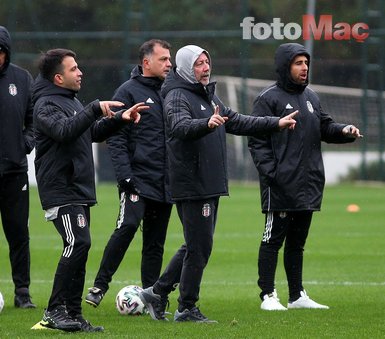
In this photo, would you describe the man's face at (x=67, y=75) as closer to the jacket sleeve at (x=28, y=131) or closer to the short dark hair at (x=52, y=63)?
the short dark hair at (x=52, y=63)

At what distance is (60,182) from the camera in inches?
318

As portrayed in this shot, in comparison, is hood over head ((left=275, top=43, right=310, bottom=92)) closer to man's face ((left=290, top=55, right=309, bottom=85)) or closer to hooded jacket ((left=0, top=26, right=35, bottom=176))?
man's face ((left=290, top=55, right=309, bottom=85))

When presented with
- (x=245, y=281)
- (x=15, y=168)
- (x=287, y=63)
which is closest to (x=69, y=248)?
(x=15, y=168)

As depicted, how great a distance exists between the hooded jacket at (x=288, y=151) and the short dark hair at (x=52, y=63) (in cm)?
194

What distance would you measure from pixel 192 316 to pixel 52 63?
83.6 inches

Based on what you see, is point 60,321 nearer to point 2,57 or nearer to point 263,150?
point 263,150

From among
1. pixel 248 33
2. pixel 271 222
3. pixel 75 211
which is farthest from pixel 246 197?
pixel 75 211

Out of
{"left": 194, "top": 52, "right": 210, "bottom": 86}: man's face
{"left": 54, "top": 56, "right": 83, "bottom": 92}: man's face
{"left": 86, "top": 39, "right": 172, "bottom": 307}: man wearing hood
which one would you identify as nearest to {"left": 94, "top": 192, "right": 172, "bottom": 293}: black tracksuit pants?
{"left": 86, "top": 39, "right": 172, "bottom": 307}: man wearing hood

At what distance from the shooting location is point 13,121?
973 cm

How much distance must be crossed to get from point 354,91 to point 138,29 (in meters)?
5.46

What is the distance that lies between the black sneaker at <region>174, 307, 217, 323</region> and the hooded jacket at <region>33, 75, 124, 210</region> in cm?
112

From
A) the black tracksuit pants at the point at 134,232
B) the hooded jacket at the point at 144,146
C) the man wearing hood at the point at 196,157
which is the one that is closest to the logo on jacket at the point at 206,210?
the man wearing hood at the point at 196,157

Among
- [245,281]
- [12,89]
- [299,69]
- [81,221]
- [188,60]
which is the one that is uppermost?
[188,60]

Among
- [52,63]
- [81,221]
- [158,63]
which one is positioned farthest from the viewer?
[158,63]
